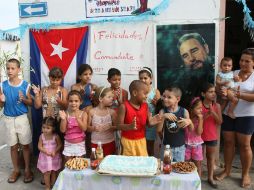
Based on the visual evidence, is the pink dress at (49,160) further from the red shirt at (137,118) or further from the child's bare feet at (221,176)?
the child's bare feet at (221,176)

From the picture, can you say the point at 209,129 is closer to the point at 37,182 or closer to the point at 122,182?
the point at 122,182

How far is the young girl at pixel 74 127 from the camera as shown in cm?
388

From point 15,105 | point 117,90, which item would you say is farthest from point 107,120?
A: point 15,105

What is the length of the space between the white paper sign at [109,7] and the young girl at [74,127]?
1.38 metres

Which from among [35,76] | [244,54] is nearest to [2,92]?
[35,76]

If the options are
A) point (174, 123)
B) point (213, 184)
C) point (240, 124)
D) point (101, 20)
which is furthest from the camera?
point (101, 20)

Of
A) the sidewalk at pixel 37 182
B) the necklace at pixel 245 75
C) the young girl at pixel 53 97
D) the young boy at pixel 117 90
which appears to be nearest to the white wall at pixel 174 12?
the young boy at pixel 117 90

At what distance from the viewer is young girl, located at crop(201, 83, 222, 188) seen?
395 cm

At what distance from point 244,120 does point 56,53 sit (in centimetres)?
295

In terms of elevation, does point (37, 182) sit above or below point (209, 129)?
below

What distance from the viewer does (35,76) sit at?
16.3 ft

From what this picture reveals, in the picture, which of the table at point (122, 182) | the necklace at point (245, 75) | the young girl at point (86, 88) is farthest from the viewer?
the young girl at point (86, 88)

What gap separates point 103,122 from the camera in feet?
12.9

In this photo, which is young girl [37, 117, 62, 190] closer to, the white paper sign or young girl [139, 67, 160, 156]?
young girl [139, 67, 160, 156]
